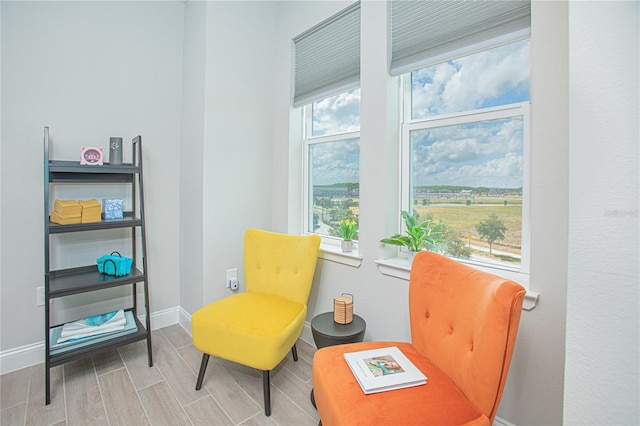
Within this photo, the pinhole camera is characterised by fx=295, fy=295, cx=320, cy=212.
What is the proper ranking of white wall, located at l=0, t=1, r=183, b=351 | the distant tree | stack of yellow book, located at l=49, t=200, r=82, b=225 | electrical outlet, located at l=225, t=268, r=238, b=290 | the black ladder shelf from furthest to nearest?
electrical outlet, located at l=225, t=268, r=238, b=290 → white wall, located at l=0, t=1, r=183, b=351 → stack of yellow book, located at l=49, t=200, r=82, b=225 → the black ladder shelf → the distant tree

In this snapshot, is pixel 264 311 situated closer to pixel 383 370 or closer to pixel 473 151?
pixel 383 370

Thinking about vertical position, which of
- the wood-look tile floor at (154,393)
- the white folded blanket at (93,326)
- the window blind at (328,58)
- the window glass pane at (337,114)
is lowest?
the wood-look tile floor at (154,393)

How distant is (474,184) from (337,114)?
1.22 metres

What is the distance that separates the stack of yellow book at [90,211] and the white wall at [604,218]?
7.89ft

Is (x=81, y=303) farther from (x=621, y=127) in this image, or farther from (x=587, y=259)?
(x=621, y=127)

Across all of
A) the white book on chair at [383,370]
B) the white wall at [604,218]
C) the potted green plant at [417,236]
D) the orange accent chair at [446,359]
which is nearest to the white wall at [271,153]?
the white wall at [604,218]

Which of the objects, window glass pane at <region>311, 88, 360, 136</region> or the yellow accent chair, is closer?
the yellow accent chair

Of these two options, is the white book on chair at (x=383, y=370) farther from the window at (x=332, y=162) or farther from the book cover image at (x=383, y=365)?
the window at (x=332, y=162)

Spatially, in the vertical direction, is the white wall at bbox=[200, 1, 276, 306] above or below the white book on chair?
above

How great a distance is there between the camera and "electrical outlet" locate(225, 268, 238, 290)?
2.41m

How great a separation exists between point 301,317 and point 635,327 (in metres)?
1.45

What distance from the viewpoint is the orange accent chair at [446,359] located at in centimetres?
97

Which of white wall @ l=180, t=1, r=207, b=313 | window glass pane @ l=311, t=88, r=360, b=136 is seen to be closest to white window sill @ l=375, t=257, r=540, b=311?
window glass pane @ l=311, t=88, r=360, b=136

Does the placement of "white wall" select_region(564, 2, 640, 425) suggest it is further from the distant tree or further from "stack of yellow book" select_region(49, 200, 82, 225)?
"stack of yellow book" select_region(49, 200, 82, 225)
